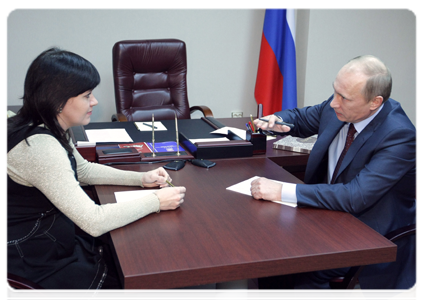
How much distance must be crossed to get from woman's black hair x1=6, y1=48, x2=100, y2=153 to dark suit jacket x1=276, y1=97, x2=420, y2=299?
2.80 ft

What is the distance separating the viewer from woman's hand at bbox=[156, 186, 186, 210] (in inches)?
56.6

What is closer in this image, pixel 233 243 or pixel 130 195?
pixel 233 243

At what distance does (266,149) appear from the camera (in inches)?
88.5

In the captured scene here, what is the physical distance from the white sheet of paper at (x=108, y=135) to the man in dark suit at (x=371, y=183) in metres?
1.02

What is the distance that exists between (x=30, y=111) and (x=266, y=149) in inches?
49.4

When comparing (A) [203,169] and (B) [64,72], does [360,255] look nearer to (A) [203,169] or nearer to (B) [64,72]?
(A) [203,169]

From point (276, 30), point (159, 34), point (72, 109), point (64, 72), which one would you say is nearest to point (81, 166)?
point (72, 109)

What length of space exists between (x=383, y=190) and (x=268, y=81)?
2894mm

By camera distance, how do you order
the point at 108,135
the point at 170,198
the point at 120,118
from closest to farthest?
the point at 170,198 < the point at 108,135 < the point at 120,118

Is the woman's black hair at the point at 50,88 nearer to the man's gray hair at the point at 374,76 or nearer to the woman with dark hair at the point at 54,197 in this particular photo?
the woman with dark hair at the point at 54,197

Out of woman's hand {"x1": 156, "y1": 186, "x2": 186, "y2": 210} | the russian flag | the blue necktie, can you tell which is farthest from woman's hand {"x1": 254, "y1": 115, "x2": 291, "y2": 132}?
the russian flag

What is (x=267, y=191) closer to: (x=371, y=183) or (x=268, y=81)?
(x=371, y=183)

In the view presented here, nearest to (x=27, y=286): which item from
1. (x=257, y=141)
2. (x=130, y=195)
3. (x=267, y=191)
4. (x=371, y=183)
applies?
(x=130, y=195)

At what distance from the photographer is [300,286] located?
1.68m
